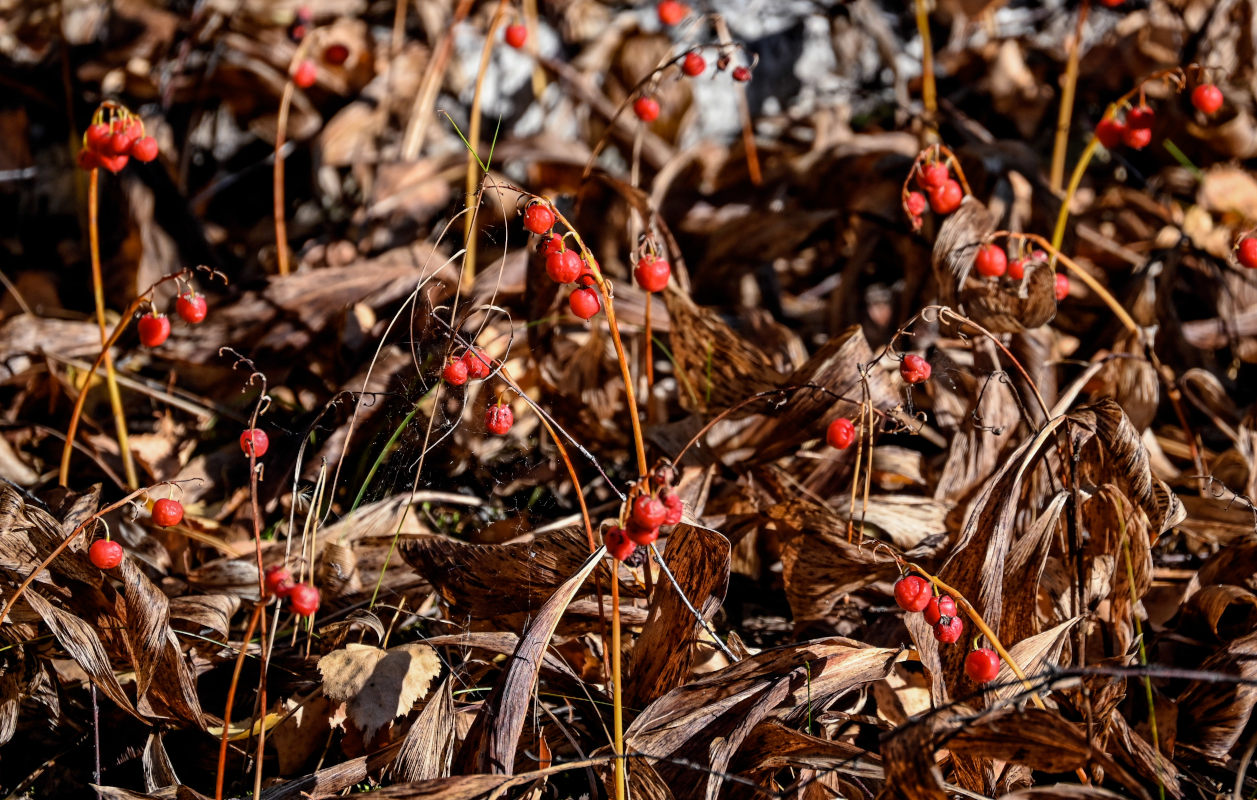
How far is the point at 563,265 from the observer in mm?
1180

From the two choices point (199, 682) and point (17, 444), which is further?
point (17, 444)

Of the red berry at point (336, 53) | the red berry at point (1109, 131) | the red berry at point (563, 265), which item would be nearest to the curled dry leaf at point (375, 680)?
the red berry at point (563, 265)

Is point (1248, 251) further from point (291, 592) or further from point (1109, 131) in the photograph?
point (291, 592)

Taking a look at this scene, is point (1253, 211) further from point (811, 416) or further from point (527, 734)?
point (527, 734)

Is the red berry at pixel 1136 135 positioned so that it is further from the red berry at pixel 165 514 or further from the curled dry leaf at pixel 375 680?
the red berry at pixel 165 514

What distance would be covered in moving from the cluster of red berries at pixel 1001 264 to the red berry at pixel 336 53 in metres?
1.93

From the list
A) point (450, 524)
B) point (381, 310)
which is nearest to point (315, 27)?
point (381, 310)

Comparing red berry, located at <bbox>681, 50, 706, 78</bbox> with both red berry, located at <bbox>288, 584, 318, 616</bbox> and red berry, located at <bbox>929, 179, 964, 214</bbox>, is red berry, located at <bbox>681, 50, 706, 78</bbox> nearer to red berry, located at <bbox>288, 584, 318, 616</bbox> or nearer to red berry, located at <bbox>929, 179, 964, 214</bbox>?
red berry, located at <bbox>929, 179, 964, 214</bbox>

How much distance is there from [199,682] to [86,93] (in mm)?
1996

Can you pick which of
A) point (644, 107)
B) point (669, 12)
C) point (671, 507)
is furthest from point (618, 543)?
point (669, 12)

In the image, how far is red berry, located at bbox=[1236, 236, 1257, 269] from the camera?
1.57 metres

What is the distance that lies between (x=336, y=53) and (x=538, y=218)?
74.1 inches

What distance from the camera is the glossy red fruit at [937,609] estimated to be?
126 centimetres

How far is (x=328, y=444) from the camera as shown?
1903mm
